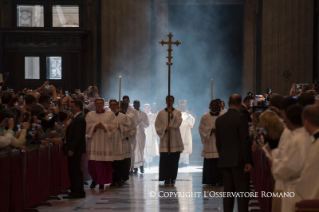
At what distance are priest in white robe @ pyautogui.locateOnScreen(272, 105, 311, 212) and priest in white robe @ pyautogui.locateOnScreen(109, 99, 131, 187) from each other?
7.97 m

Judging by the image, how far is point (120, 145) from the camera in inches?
562

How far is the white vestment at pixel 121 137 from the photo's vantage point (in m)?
14.2

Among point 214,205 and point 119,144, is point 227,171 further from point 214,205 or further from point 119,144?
point 119,144

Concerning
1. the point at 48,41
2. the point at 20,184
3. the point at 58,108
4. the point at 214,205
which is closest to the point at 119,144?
the point at 58,108

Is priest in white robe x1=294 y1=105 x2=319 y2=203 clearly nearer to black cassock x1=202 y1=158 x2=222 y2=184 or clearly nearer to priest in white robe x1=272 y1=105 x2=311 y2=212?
priest in white robe x1=272 y1=105 x2=311 y2=212

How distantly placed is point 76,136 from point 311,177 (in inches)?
274

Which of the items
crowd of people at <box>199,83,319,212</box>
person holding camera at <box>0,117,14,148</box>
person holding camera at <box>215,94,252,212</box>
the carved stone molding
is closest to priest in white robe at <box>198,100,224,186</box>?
crowd of people at <box>199,83,319,212</box>

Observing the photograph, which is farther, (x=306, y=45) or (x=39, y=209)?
(x=306, y=45)

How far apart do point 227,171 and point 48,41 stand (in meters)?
16.6

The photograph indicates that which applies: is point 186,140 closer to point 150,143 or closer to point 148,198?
point 150,143

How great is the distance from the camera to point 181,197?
12.4 m

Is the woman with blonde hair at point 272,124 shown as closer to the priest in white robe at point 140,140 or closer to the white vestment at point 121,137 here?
the white vestment at point 121,137

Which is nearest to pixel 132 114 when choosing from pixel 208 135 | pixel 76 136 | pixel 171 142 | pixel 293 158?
pixel 171 142

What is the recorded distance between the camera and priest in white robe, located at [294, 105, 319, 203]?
5680mm
